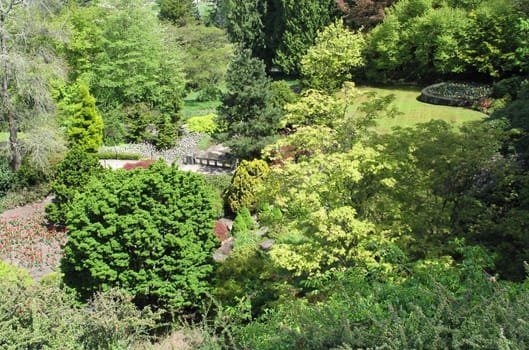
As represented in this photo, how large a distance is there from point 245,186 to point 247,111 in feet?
19.8

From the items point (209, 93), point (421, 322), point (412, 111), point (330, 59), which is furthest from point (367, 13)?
point (421, 322)

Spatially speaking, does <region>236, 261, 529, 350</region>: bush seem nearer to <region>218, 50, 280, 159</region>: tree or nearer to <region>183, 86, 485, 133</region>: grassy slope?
<region>218, 50, 280, 159</region>: tree

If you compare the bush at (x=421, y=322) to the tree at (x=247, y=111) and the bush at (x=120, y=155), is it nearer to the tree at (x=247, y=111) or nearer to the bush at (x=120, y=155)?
the tree at (x=247, y=111)

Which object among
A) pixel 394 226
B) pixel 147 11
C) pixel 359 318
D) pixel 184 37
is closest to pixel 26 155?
pixel 147 11

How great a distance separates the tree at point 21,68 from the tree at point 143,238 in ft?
38.9

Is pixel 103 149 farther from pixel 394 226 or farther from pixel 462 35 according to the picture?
pixel 462 35

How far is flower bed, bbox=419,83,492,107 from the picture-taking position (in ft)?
99.6

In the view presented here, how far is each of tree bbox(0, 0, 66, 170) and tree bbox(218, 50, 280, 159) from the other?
8136 millimetres

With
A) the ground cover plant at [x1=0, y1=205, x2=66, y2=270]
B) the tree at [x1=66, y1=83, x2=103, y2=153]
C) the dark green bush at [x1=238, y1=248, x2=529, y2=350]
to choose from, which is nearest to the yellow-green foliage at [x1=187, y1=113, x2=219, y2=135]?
the tree at [x1=66, y1=83, x2=103, y2=153]

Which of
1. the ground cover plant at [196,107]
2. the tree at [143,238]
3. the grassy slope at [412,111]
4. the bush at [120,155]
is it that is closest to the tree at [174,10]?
the ground cover plant at [196,107]

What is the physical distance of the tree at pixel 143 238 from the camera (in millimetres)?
10609

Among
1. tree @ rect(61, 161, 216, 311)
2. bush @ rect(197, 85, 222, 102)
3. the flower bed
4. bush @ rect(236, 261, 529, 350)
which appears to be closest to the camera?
bush @ rect(236, 261, 529, 350)

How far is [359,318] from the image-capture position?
19.5 feet

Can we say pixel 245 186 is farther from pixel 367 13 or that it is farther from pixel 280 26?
pixel 280 26
